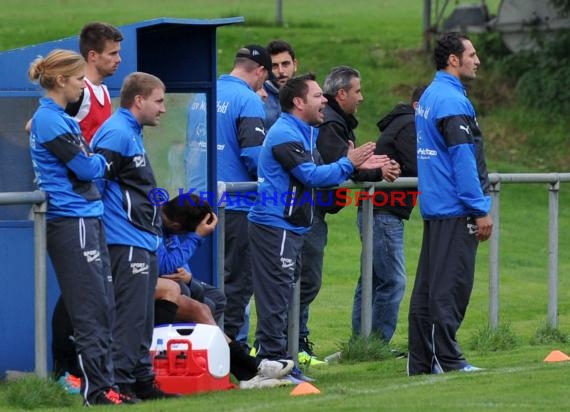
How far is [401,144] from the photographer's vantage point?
11.2 meters

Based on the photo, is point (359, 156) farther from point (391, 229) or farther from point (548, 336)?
point (548, 336)

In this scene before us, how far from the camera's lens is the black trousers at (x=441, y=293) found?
9.57 m

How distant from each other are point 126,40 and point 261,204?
1422 mm

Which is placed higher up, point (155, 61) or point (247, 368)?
point (155, 61)

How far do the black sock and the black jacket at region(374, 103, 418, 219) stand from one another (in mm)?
2498

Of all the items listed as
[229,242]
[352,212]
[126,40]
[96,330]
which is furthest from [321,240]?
[352,212]

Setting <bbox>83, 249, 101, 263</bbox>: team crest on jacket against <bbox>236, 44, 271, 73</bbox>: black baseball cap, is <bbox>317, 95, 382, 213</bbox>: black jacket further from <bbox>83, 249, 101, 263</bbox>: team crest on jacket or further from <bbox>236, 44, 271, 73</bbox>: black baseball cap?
<bbox>83, 249, 101, 263</bbox>: team crest on jacket

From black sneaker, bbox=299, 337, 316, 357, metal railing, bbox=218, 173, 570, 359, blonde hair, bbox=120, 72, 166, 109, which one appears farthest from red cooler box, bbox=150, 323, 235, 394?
black sneaker, bbox=299, 337, 316, 357

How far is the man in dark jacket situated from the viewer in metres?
11.2

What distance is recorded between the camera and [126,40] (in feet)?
31.6

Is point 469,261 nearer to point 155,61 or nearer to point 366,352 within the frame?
point 366,352

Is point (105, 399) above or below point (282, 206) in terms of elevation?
below

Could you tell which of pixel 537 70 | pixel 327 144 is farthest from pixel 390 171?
pixel 537 70

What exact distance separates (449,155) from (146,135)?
2455mm
